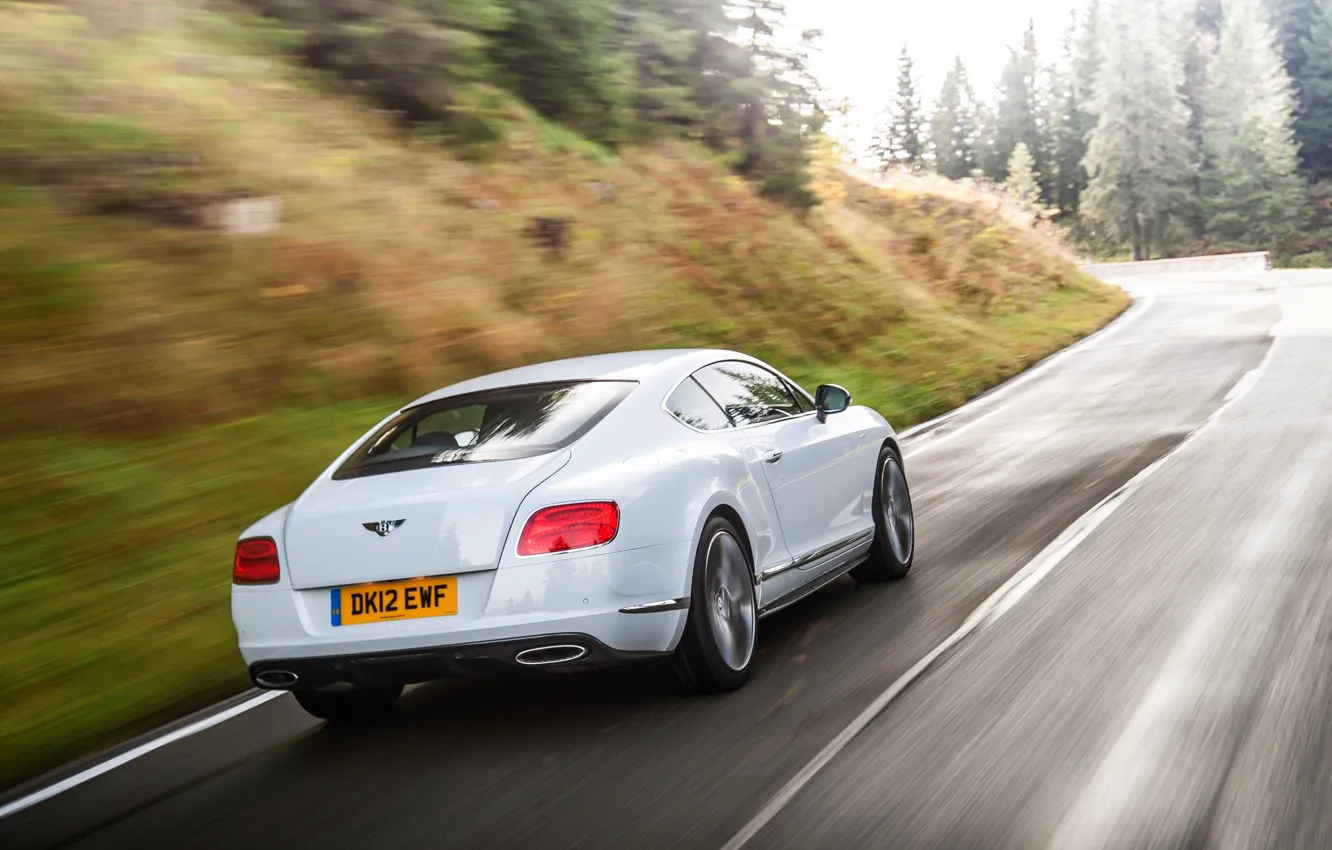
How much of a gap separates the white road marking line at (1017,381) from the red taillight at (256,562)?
9.27 meters

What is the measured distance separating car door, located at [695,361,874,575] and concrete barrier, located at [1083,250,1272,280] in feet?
169

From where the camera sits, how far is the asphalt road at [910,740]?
4.04 metres

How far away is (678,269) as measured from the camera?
65.0ft

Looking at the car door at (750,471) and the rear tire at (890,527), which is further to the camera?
the rear tire at (890,527)

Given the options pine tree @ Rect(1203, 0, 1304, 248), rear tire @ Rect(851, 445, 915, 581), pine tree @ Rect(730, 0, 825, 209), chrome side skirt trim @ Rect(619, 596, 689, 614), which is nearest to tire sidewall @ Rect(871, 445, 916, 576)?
rear tire @ Rect(851, 445, 915, 581)

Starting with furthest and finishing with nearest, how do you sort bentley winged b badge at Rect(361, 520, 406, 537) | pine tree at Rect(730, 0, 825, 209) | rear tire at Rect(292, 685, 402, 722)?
pine tree at Rect(730, 0, 825, 209)
rear tire at Rect(292, 685, 402, 722)
bentley winged b badge at Rect(361, 520, 406, 537)

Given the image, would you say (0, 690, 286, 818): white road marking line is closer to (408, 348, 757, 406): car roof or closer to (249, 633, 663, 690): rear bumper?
(249, 633, 663, 690): rear bumper

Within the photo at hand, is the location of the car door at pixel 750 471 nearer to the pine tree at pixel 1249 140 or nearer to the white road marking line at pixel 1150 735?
the white road marking line at pixel 1150 735

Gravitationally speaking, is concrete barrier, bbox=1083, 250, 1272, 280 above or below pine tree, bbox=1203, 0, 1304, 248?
below

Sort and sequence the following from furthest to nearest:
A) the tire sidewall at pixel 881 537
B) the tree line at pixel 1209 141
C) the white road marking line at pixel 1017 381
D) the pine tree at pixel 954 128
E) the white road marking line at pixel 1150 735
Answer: the pine tree at pixel 954 128 → the tree line at pixel 1209 141 → the white road marking line at pixel 1017 381 → the tire sidewall at pixel 881 537 → the white road marking line at pixel 1150 735

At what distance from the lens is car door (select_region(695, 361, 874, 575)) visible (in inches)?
256

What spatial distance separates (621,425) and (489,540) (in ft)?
2.96

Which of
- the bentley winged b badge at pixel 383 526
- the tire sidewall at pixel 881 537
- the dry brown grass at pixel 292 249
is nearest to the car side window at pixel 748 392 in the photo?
the tire sidewall at pixel 881 537

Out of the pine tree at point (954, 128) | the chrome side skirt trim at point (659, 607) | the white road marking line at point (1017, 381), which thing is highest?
the pine tree at point (954, 128)
